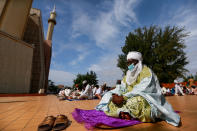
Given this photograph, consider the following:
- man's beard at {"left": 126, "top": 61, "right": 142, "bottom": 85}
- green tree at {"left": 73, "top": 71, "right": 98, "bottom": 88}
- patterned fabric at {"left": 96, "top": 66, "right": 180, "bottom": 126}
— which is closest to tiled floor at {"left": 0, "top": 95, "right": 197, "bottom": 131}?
patterned fabric at {"left": 96, "top": 66, "right": 180, "bottom": 126}

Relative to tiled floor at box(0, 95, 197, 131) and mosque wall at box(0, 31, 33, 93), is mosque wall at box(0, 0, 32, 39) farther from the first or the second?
tiled floor at box(0, 95, 197, 131)

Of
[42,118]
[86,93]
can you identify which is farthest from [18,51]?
[42,118]

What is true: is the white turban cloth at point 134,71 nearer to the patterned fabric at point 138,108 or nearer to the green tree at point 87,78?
the patterned fabric at point 138,108

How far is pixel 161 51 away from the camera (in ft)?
44.0

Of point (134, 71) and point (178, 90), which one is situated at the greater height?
point (134, 71)

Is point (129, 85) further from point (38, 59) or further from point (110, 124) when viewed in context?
point (38, 59)

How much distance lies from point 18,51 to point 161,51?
48.0ft

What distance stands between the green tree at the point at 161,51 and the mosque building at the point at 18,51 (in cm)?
1038

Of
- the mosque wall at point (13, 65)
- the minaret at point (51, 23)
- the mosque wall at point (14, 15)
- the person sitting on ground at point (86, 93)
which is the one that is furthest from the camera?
the minaret at point (51, 23)

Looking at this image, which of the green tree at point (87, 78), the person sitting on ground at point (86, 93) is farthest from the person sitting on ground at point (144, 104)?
the green tree at point (87, 78)

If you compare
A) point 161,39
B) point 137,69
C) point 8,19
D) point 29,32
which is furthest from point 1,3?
point 161,39

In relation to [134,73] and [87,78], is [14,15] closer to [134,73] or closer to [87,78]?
[134,73]

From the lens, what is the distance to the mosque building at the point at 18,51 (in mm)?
8898

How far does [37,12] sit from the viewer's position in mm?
17312
